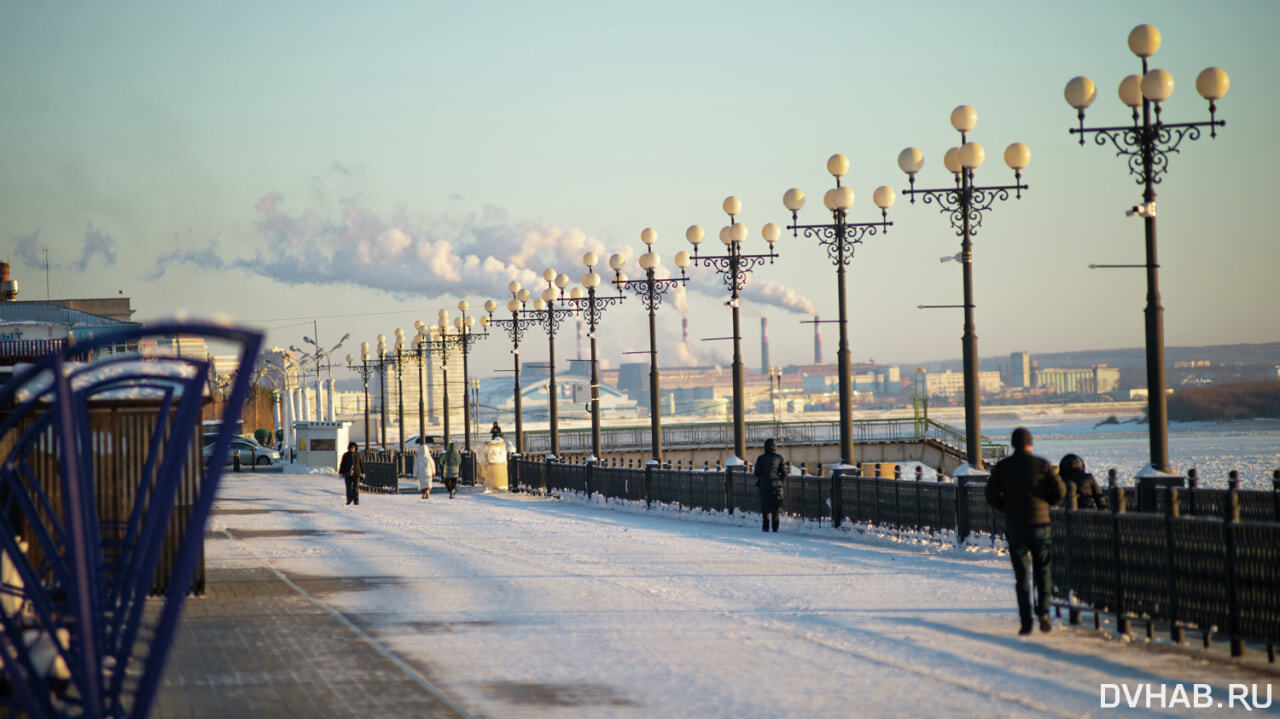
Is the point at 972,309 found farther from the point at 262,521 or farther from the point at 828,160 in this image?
the point at 262,521

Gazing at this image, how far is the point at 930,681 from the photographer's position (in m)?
9.22

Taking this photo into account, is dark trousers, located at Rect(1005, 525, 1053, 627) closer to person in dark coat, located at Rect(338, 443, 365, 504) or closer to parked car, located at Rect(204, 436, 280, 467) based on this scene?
person in dark coat, located at Rect(338, 443, 365, 504)

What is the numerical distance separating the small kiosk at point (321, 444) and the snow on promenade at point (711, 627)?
38.2m

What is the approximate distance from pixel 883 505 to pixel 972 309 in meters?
3.39

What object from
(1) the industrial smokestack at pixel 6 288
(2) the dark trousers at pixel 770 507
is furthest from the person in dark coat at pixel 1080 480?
(1) the industrial smokestack at pixel 6 288

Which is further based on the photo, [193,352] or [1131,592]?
[193,352]

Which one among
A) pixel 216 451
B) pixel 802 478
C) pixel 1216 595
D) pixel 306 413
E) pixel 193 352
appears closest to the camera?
pixel 216 451

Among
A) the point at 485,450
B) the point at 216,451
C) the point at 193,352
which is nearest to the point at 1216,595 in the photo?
the point at 216,451

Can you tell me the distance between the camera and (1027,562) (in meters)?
10.9

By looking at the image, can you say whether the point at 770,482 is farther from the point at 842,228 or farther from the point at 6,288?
the point at 6,288

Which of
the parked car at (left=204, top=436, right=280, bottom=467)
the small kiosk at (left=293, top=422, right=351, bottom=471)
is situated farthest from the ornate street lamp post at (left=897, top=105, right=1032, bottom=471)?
the parked car at (left=204, top=436, right=280, bottom=467)

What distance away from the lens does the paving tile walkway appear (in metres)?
8.51

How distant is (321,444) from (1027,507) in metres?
52.9

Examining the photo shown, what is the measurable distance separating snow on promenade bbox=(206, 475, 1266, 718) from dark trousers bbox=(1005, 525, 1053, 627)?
0.30 meters
